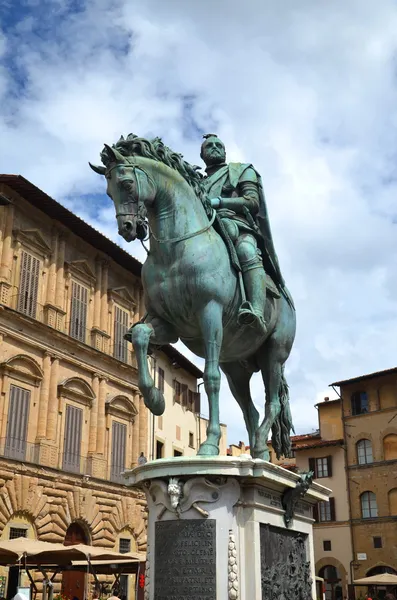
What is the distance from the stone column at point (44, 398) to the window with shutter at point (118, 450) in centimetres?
463

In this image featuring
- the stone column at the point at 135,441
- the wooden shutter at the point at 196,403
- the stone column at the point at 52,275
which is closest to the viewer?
the stone column at the point at 52,275

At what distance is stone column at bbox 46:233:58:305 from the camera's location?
29.4m

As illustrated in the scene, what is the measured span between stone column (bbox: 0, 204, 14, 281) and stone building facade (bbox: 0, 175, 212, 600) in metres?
0.04

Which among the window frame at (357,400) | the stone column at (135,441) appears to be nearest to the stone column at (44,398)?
the stone column at (135,441)

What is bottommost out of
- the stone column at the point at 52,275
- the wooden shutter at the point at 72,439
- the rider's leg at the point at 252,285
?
the rider's leg at the point at 252,285

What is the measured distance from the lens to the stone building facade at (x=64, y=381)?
26.1 metres

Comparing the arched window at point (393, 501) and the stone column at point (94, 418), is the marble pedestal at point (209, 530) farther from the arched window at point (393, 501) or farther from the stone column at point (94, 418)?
the arched window at point (393, 501)

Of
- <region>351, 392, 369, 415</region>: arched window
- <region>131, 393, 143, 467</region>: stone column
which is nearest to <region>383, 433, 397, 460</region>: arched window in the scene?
<region>351, 392, 369, 415</region>: arched window

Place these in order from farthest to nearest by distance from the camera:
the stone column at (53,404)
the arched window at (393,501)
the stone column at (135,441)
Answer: the arched window at (393,501) → the stone column at (135,441) → the stone column at (53,404)

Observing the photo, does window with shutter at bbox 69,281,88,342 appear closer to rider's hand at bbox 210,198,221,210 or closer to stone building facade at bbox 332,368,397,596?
stone building facade at bbox 332,368,397,596

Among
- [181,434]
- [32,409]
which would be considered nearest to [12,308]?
[32,409]

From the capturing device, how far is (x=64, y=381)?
28891mm

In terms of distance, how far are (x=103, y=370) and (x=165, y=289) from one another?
2620cm

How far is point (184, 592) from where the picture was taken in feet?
16.9
